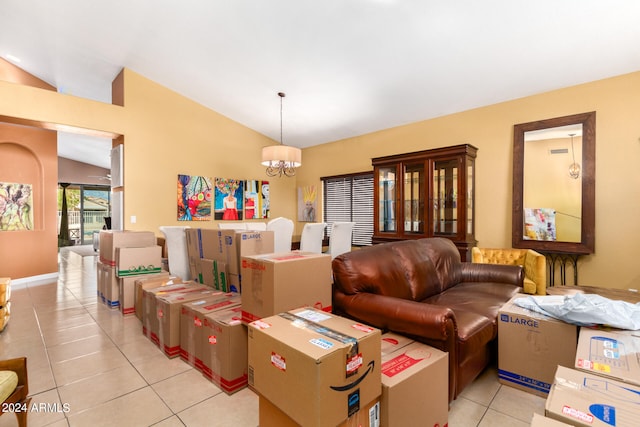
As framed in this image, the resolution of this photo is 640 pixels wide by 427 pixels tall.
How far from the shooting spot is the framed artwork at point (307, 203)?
700cm

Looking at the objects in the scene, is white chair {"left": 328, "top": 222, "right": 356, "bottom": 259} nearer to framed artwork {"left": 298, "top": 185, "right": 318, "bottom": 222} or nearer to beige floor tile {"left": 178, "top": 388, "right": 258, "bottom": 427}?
framed artwork {"left": 298, "top": 185, "right": 318, "bottom": 222}

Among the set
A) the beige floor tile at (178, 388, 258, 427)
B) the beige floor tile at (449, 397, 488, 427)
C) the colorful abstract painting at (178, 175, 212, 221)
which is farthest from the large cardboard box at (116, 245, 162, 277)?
the beige floor tile at (449, 397, 488, 427)

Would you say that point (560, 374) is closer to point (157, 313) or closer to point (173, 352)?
point (173, 352)

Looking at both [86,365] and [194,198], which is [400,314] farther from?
[194,198]

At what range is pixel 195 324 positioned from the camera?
7.32 feet

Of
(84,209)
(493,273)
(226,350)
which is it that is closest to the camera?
(226,350)

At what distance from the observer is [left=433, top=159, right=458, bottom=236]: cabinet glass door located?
4.28 metres

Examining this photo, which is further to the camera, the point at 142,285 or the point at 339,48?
the point at 339,48

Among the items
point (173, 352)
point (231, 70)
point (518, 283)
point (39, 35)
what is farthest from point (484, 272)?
point (39, 35)

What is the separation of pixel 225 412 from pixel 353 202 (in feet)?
15.7

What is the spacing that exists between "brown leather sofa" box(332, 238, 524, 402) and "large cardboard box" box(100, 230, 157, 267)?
293 cm

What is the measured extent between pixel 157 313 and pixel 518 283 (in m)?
3.50

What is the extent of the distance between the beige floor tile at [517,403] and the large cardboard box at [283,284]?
121 centimetres

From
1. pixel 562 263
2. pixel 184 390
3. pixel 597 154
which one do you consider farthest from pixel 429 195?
pixel 184 390
